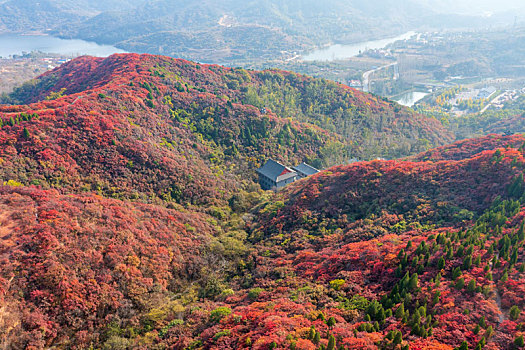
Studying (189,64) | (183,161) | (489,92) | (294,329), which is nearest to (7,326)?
(294,329)

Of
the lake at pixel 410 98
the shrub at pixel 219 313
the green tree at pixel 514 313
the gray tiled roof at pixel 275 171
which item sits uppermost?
the green tree at pixel 514 313

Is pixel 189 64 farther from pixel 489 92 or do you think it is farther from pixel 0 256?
pixel 489 92

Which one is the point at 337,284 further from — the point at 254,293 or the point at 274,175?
the point at 274,175

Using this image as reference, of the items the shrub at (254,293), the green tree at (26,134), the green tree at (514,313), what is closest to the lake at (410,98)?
the shrub at (254,293)

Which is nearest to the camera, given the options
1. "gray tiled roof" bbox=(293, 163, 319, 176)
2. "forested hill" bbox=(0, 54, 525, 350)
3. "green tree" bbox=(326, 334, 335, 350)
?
"green tree" bbox=(326, 334, 335, 350)

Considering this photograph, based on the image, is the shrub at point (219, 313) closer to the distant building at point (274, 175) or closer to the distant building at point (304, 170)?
the distant building at point (274, 175)

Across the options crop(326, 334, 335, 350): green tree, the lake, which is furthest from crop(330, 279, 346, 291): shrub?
the lake

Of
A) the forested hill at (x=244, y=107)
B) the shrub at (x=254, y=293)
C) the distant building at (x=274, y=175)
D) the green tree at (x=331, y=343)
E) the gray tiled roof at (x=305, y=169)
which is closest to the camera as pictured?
the green tree at (x=331, y=343)

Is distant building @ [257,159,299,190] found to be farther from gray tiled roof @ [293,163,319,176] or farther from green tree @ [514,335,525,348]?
green tree @ [514,335,525,348]
